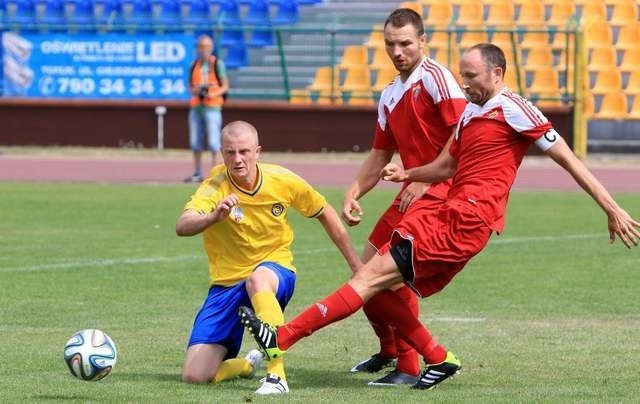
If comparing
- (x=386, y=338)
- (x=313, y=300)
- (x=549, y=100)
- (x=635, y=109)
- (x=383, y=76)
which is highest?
(x=386, y=338)

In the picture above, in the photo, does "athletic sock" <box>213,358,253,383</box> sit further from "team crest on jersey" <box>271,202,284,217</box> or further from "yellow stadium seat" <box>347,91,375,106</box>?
"yellow stadium seat" <box>347,91,375,106</box>

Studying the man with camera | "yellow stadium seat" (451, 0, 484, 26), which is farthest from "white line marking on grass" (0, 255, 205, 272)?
"yellow stadium seat" (451, 0, 484, 26)

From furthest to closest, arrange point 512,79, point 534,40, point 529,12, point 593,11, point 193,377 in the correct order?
point 529,12 < point 593,11 < point 534,40 < point 512,79 < point 193,377

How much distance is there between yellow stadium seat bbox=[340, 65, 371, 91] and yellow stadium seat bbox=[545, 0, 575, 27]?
3832mm

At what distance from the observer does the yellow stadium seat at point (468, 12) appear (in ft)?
97.0

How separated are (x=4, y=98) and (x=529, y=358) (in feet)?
73.7

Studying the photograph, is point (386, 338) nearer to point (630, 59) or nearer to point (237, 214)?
point (237, 214)

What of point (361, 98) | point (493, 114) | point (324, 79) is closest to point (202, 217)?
point (493, 114)

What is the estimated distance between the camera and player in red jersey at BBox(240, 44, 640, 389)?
7.15 meters

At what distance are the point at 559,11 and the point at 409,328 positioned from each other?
73.7ft

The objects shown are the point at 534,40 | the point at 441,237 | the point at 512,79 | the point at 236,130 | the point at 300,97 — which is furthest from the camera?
the point at 300,97

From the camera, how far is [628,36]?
28547 mm

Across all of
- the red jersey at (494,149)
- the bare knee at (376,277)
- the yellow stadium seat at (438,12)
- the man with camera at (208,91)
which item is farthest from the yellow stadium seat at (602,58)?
the bare knee at (376,277)

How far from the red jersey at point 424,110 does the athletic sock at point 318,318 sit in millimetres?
965
